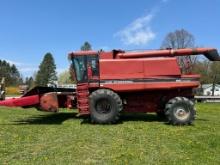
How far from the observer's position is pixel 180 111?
17.2 metres

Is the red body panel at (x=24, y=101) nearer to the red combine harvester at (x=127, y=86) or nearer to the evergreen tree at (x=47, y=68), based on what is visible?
the red combine harvester at (x=127, y=86)

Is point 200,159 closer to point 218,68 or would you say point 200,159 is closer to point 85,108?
point 85,108

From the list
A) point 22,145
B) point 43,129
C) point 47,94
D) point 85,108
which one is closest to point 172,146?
point 22,145

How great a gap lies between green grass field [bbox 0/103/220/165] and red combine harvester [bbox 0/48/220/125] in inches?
26.9

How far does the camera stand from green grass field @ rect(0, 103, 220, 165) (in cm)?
1017

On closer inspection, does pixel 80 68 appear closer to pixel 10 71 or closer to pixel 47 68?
pixel 47 68

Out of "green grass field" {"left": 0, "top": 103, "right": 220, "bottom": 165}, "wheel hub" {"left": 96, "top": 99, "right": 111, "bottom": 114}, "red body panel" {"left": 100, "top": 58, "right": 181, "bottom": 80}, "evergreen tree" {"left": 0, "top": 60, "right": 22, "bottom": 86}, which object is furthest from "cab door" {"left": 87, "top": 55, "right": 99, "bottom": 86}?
"evergreen tree" {"left": 0, "top": 60, "right": 22, "bottom": 86}

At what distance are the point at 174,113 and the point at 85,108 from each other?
3363 mm

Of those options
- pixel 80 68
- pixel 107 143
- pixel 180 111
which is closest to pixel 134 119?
pixel 180 111

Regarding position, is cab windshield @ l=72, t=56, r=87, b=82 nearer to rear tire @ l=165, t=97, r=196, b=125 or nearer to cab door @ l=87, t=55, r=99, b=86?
cab door @ l=87, t=55, r=99, b=86

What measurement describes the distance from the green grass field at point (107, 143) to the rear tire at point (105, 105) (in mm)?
425

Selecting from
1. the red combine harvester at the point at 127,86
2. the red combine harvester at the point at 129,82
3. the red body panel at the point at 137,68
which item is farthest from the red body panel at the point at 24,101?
the red body panel at the point at 137,68

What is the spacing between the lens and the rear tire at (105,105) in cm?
1717

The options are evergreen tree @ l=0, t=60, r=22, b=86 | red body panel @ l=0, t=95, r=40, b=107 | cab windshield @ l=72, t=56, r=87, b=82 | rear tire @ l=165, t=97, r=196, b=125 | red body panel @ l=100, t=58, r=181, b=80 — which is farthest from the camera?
evergreen tree @ l=0, t=60, r=22, b=86
